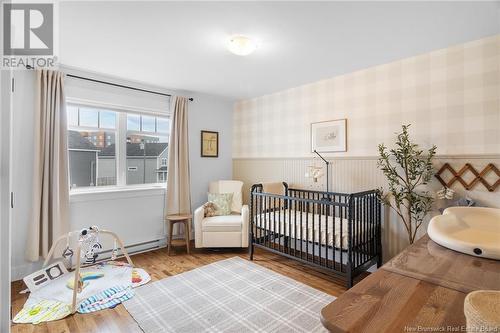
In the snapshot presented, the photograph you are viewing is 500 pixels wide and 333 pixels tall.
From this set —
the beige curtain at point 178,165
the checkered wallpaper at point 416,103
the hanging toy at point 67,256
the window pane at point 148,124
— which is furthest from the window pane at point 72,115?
the checkered wallpaper at point 416,103

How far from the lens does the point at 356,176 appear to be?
293cm

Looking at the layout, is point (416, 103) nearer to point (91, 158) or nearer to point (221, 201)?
point (221, 201)

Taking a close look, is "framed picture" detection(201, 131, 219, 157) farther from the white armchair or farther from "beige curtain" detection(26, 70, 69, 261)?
"beige curtain" detection(26, 70, 69, 261)

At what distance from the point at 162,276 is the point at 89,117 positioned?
7.25 feet

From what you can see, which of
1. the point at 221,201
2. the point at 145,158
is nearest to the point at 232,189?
the point at 221,201

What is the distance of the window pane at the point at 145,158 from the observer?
11.6 ft

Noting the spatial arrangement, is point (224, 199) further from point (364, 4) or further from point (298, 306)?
point (364, 4)

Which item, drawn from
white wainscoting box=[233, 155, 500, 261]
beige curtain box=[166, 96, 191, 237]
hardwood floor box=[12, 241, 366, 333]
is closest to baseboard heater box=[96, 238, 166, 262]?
hardwood floor box=[12, 241, 366, 333]

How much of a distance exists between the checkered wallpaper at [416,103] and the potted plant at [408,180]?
0.17 m

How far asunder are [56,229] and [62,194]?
15.2 inches

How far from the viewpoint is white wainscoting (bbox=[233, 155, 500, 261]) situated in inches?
85.0

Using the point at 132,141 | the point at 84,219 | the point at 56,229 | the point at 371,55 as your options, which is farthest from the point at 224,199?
the point at 371,55

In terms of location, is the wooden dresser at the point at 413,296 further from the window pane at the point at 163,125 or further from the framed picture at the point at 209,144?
the window pane at the point at 163,125

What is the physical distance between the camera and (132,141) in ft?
11.6
